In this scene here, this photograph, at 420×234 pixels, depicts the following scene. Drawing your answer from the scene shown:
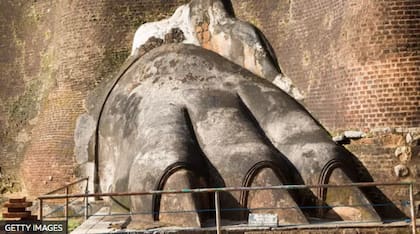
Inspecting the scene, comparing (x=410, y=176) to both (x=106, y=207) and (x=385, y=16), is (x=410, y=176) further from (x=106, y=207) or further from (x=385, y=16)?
(x=106, y=207)

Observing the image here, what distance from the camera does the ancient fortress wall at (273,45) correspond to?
10227 millimetres

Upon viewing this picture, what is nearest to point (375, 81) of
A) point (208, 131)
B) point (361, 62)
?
point (361, 62)

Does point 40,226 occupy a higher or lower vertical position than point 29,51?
lower

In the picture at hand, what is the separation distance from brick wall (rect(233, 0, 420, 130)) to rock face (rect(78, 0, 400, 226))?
64 centimetres

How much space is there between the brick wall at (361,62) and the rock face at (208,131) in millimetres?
640

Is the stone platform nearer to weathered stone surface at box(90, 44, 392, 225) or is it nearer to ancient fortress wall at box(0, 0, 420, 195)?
weathered stone surface at box(90, 44, 392, 225)

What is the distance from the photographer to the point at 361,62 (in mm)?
10516

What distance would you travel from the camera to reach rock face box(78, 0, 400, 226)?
9555mm

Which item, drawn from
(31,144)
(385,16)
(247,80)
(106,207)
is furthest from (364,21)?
(31,144)

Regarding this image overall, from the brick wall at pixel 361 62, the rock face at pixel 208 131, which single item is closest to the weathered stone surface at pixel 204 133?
the rock face at pixel 208 131

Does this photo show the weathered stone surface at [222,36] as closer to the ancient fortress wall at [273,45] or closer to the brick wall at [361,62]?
the ancient fortress wall at [273,45]

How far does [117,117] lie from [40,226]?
440 cm

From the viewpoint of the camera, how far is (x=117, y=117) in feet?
40.9

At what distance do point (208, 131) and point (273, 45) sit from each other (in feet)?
11.0
